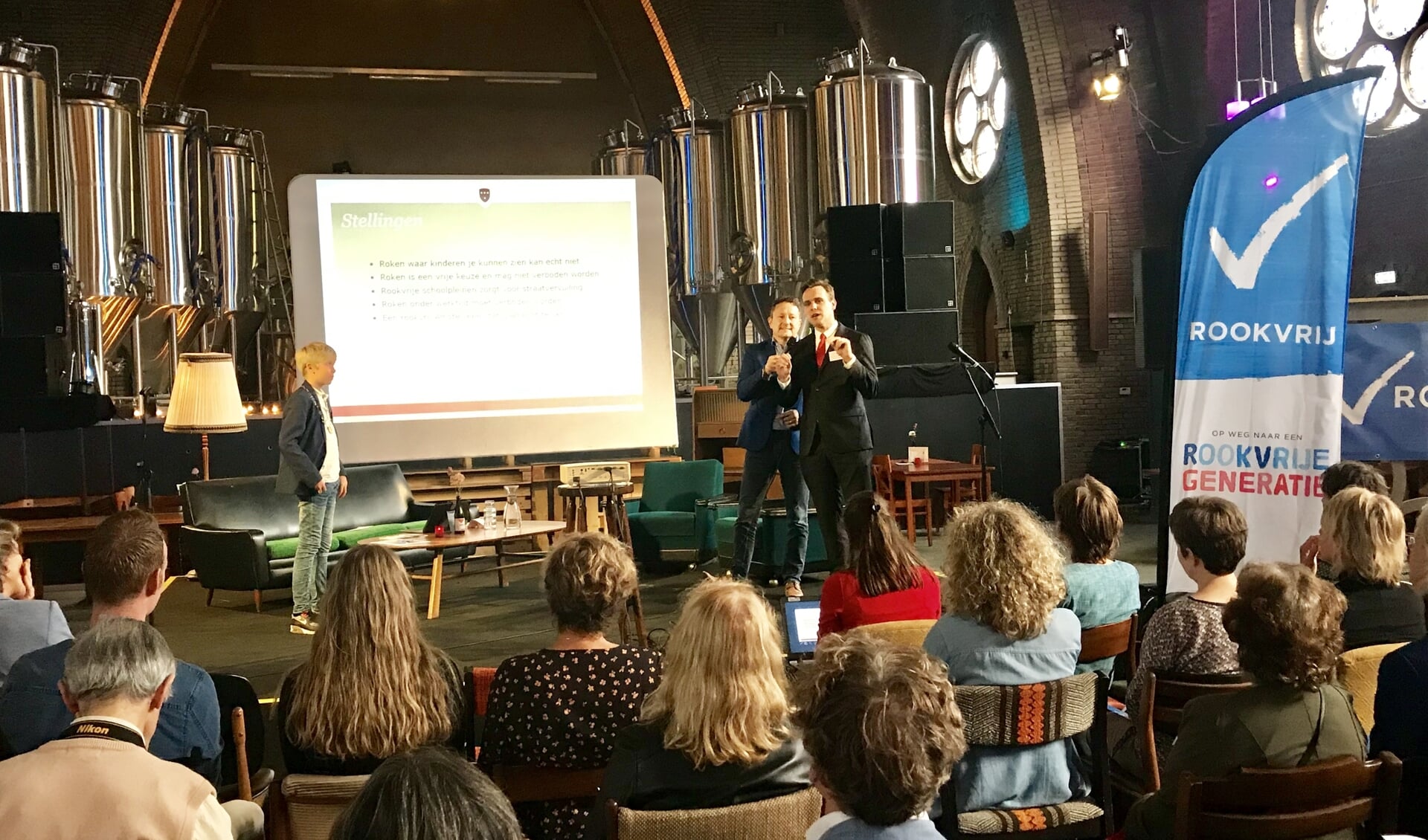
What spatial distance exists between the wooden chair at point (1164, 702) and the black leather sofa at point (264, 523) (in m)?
4.81

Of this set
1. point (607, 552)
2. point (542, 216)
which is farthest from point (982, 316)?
point (607, 552)

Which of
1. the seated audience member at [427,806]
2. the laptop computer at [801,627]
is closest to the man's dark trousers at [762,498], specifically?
the laptop computer at [801,627]

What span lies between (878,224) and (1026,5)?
13.9ft

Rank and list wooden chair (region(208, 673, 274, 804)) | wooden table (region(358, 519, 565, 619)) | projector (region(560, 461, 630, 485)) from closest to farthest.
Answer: wooden chair (region(208, 673, 274, 804)), wooden table (region(358, 519, 565, 619)), projector (region(560, 461, 630, 485))

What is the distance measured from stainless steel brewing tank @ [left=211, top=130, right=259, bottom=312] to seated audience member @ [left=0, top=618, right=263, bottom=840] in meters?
11.4

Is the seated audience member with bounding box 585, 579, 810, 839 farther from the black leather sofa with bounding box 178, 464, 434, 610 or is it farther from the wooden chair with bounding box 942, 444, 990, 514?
the wooden chair with bounding box 942, 444, 990, 514

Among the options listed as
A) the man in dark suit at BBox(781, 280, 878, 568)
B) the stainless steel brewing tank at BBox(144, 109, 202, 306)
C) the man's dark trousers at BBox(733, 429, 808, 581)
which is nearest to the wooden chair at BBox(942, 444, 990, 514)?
the man's dark trousers at BBox(733, 429, 808, 581)

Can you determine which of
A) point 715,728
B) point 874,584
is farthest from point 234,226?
point 715,728

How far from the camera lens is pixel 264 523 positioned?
7.50 metres

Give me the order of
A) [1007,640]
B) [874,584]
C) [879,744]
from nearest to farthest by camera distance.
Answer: [879,744]
[1007,640]
[874,584]

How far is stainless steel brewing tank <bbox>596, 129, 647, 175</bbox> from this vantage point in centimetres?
1497

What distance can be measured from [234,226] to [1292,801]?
12535mm

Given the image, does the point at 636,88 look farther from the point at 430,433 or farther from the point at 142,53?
the point at 430,433

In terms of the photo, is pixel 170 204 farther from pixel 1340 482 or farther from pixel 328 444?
pixel 1340 482
